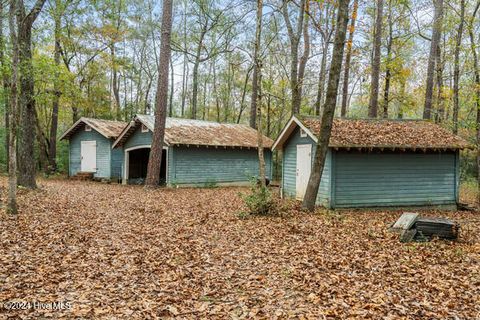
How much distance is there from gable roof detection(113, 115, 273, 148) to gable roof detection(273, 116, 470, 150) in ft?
20.4

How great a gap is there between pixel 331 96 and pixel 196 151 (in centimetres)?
1025

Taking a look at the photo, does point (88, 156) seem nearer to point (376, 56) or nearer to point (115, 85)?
point (115, 85)

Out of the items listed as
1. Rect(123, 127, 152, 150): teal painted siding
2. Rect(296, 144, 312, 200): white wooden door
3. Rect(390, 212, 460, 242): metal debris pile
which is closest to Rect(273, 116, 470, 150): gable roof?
Rect(296, 144, 312, 200): white wooden door

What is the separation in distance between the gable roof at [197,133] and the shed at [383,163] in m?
6.56

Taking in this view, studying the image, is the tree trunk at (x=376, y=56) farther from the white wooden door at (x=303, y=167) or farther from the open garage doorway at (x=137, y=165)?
the open garage doorway at (x=137, y=165)

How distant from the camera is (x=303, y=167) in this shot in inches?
535

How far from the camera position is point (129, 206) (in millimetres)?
11648

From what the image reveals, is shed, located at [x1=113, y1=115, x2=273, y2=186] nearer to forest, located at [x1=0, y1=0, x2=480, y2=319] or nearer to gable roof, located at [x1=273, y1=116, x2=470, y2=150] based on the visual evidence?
forest, located at [x1=0, y1=0, x2=480, y2=319]

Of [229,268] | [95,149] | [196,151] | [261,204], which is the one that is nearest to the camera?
[229,268]

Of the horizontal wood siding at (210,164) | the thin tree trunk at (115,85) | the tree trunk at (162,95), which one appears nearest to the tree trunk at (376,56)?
the horizontal wood siding at (210,164)

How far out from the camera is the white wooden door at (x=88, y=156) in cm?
2236

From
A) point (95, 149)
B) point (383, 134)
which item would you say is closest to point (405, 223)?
point (383, 134)

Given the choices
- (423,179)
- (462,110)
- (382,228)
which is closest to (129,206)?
(382,228)

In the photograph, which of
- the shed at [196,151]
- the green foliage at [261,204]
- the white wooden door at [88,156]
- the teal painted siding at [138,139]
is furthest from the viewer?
the white wooden door at [88,156]
